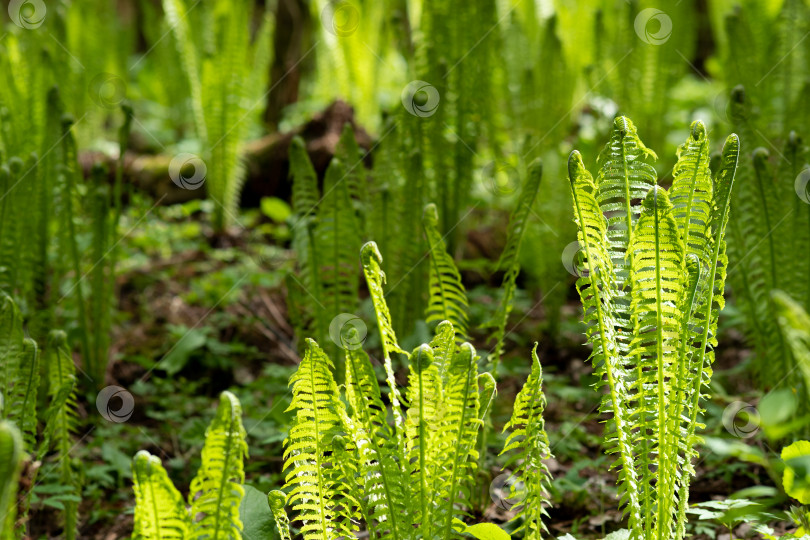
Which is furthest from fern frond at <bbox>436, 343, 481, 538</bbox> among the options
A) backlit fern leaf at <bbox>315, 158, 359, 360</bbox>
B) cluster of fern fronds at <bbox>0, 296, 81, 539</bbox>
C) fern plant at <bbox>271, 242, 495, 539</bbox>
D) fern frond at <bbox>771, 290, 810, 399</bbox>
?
backlit fern leaf at <bbox>315, 158, 359, 360</bbox>

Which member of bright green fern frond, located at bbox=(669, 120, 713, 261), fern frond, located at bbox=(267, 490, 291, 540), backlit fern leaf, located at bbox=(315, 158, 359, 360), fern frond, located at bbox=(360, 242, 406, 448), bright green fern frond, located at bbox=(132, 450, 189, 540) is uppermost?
backlit fern leaf, located at bbox=(315, 158, 359, 360)

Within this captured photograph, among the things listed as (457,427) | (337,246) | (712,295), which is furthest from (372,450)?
(337,246)

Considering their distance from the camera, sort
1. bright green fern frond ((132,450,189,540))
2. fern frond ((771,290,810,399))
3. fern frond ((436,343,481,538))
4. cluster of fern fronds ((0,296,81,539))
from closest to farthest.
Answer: fern frond ((771,290,810,399)) < bright green fern frond ((132,450,189,540)) < fern frond ((436,343,481,538)) < cluster of fern fronds ((0,296,81,539))

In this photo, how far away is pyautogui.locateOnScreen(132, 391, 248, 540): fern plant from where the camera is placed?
1.05m

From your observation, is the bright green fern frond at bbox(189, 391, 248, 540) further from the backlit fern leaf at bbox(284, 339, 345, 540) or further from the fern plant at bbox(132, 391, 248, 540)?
the backlit fern leaf at bbox(284, 339, 345, 540)

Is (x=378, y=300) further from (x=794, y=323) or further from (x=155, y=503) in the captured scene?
(x=794, y=323)

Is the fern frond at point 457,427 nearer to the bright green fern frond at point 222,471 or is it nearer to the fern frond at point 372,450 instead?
the fern frond at point 372,450

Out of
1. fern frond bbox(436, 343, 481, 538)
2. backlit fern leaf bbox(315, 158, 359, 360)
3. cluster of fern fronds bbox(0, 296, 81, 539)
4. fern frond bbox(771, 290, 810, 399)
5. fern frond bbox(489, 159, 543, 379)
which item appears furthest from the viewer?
backlit fern leaf bbox(315, 158, 359, 360)

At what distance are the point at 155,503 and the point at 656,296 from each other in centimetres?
87

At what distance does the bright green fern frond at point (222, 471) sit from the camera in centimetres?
105

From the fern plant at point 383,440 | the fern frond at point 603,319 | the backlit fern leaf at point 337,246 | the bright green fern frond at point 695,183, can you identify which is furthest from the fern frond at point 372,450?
the backlit fern leaf at point 337,246

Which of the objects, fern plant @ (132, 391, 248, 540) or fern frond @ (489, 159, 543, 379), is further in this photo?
fern frond @ (489, 159, 543, 379)

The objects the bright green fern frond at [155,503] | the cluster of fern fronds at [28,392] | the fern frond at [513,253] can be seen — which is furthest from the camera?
the fern frond at [513,253]

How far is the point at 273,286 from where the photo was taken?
3135 millimetres
